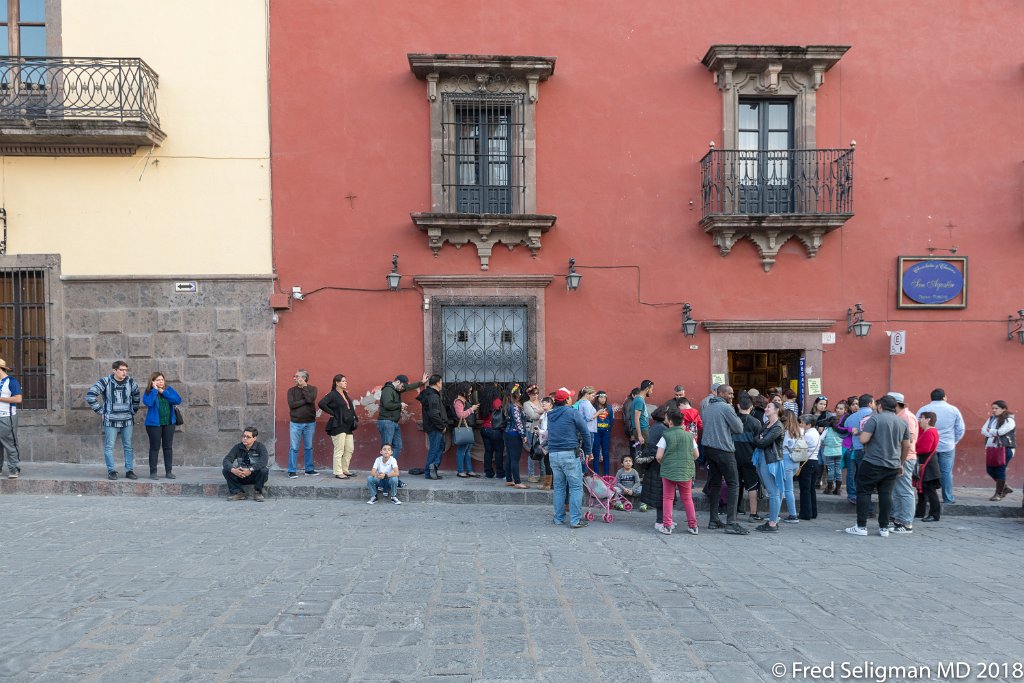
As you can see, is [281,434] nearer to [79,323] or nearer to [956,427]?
[79,323]

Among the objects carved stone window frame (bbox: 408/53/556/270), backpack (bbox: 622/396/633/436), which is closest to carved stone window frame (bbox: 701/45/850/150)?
carved stone window frame (bbox: 408/53/556/270)

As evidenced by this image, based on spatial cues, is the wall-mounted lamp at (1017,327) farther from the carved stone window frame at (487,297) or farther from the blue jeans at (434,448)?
the blue jeans at (434,448)

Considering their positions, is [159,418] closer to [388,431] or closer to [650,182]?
[388,431]

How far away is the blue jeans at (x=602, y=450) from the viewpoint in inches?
441

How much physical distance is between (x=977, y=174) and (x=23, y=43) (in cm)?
1608

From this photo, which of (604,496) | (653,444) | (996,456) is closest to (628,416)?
(653,444)

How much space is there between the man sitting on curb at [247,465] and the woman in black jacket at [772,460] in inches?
256

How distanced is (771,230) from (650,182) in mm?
2144

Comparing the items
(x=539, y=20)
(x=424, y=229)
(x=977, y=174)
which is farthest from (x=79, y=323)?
(x=977, y=174)

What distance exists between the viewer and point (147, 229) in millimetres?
11453

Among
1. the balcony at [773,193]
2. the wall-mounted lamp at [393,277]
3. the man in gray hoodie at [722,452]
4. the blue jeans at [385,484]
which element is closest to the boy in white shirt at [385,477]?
the blue jeans at [385,484]

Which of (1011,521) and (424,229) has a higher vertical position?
(424,229)

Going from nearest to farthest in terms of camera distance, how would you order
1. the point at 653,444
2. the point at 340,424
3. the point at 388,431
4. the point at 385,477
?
the point at 653,444 → the point at 385,477 → the point at 340,424 → the point at 388,431

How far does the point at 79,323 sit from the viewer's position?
37.5 ft
